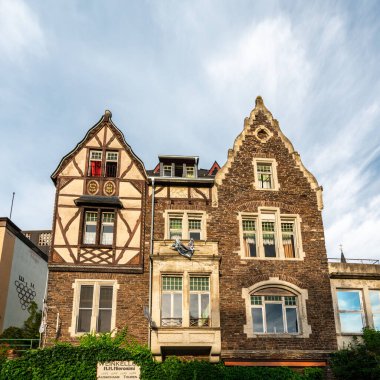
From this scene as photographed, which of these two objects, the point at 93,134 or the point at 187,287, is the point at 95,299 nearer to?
the point at 187,287

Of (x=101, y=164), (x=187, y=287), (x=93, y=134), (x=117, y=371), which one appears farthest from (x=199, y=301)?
(x=93, y=134)

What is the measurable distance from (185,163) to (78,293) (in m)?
8.82

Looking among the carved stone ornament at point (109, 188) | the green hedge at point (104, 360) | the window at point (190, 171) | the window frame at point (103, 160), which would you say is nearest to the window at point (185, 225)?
the window at point (190, 171)

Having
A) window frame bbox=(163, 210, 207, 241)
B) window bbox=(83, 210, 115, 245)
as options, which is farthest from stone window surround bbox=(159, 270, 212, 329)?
window bbox=(83, 210, 115, 245)

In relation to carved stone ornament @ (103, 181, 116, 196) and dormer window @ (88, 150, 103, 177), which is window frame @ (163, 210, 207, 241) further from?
dormer window @ (88, 150, 103, 177)

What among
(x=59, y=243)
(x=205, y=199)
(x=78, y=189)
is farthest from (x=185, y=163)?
(x=59, y=243)

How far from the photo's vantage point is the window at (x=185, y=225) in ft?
76.1

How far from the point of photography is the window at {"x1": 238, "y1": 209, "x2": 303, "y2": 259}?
75.3 feet

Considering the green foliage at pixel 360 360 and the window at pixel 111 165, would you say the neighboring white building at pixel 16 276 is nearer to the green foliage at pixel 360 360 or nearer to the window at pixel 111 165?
the window at pixel 111 165

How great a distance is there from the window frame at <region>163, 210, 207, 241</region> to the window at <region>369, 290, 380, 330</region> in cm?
876

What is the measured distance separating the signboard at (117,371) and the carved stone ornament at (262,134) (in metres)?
13.3

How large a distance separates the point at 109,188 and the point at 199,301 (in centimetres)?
714

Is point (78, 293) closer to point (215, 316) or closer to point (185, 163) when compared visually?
point (215, 316)

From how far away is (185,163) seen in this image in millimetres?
25281
